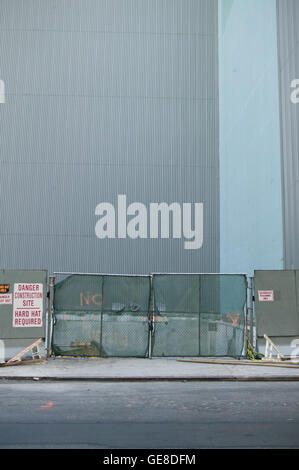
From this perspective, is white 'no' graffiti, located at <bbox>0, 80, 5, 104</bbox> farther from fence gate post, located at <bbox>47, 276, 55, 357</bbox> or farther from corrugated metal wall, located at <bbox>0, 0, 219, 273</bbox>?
fence gate post, located at <bbox>47, 276, 55, 357</bbox>

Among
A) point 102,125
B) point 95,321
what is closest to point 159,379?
point 95,321

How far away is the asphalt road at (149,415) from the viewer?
18.6ft

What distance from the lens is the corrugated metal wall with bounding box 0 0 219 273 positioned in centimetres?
2738

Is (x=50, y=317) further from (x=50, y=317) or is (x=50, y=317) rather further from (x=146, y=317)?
(x=146, y=317)

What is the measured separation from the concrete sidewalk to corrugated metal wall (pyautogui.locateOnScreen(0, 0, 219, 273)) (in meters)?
14.8

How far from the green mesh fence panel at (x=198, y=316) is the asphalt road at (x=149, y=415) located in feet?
10.3

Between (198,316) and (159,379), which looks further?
(198,316)

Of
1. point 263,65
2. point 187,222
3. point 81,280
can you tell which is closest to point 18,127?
point 187,222

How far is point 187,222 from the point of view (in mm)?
27344

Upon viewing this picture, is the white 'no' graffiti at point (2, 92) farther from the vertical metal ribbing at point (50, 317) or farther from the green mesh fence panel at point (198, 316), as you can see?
the green mesh fence panel at point (198, 316)

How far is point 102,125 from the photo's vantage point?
2828cm

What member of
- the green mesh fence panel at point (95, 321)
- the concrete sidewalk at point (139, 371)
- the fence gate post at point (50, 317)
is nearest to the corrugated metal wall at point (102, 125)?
the green mesh fence panel at point (95, 321)

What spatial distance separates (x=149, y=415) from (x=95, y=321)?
6193mm
